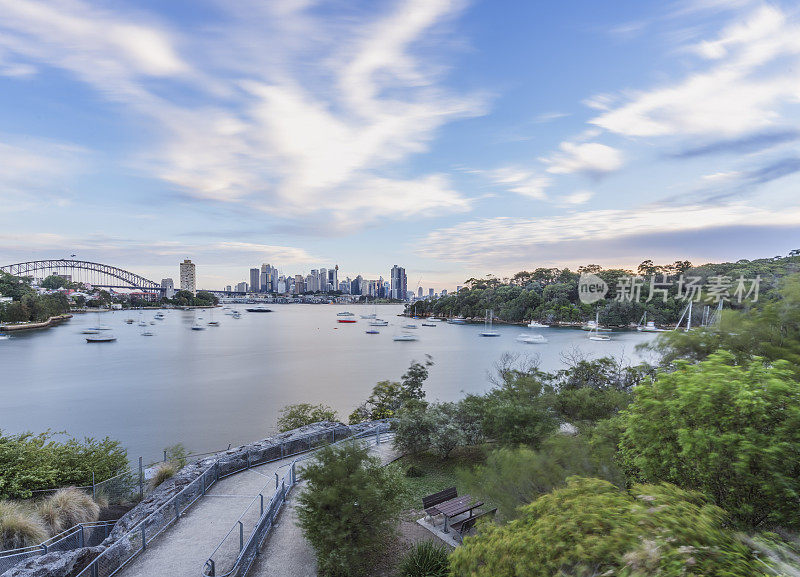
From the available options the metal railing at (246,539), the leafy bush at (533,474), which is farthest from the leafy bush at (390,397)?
the leafy bush at (533,474)

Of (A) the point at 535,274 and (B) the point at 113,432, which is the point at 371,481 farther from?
(A) the point at 535,274

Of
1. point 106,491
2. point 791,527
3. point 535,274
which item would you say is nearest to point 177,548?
point 106,491

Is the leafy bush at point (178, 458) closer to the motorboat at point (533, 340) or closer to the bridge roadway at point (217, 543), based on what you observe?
the bridge roadway at point (217, 543)

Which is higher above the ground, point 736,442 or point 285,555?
point 736,442

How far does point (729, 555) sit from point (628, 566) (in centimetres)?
82

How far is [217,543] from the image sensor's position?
863cm

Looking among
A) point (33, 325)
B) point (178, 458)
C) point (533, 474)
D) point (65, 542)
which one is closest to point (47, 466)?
point (65, 542)

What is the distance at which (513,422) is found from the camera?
13.2 m

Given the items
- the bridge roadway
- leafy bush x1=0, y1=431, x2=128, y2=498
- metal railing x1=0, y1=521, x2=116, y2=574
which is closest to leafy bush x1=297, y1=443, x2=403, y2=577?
the bridge roadway

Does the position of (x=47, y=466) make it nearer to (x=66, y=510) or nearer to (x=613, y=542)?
(x=66, y=510)

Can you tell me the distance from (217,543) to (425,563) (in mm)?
4426

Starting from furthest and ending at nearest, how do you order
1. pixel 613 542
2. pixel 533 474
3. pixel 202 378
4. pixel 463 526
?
pixel 202 378
pixel 463 526
pixel 533 474
pixel 613 542
